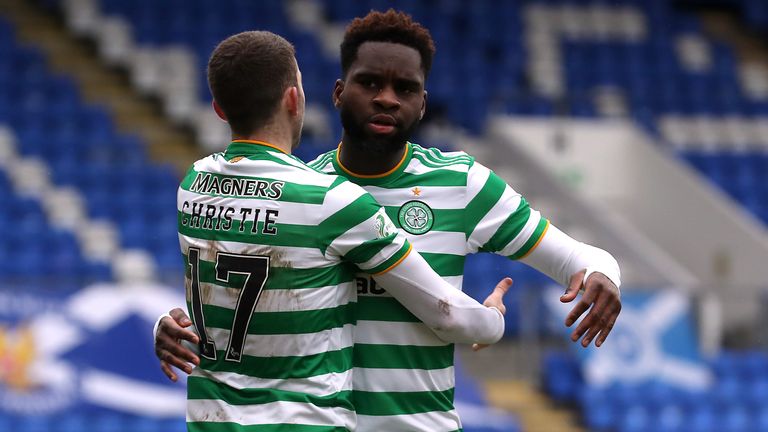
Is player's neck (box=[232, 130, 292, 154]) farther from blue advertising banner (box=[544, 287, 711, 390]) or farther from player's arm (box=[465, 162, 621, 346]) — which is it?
blue advertising banner (box=[544, 287, 711, 390])

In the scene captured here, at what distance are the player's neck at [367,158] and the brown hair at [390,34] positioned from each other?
217 mm

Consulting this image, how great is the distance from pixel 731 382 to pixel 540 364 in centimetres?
163

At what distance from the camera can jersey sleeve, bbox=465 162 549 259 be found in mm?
3426

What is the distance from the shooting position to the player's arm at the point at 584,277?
3.15 metres

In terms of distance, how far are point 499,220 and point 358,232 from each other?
0.52 meters

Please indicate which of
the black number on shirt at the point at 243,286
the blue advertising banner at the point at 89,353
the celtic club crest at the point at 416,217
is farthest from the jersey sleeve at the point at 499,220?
the blue advertising banner at the point at 89,353

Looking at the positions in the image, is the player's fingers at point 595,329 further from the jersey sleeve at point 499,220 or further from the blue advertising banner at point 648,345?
the blue advertising banner at point 648,345

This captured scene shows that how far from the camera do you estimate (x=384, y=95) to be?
11.0 feet

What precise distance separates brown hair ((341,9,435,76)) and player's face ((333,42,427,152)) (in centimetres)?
2

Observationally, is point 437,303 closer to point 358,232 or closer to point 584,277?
point 358,232

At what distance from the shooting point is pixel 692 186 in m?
14.0

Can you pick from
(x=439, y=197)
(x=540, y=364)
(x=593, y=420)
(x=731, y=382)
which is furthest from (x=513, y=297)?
(x=439, y=197)

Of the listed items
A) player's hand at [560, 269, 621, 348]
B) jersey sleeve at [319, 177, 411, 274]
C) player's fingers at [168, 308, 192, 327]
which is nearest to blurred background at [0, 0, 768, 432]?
player's fingers at [168, 308, 192, 327]

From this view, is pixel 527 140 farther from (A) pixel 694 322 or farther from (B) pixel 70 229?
(B) pixel 70 229
